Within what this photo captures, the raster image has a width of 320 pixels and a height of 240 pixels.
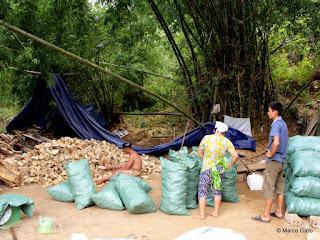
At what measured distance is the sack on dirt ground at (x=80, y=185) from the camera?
3652mm

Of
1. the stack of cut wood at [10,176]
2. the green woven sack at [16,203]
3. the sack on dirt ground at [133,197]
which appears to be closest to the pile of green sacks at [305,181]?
the sack on dirt ground at [133,197]

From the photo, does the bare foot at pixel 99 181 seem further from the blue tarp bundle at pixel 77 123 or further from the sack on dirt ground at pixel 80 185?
the blue tarp bundle at pixel 77 123

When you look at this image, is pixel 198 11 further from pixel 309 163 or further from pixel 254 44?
pixel 309 163

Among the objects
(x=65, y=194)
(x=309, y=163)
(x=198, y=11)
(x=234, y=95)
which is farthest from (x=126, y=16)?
(x=309, y=163)

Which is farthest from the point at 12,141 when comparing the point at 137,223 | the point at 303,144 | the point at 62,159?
the point at 303,144

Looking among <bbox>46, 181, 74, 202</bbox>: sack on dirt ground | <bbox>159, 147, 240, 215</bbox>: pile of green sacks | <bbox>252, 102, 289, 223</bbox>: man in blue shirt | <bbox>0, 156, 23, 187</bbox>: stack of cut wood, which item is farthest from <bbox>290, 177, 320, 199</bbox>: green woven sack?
<bbox>0, 156, 23, 187</bbox>: stack of cut wood

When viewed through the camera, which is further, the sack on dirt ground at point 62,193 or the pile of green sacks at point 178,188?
the sack on dirt ground at point 62,193

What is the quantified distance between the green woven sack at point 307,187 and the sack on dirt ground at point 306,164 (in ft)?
0.18

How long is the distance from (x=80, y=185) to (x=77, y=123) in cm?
308

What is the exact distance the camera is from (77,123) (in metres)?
6.60

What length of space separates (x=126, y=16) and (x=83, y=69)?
199 cm

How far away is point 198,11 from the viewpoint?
6328 mm

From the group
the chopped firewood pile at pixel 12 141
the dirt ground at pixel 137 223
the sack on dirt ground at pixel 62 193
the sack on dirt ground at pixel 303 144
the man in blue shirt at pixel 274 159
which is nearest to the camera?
the dirt ground at pixel 137 223

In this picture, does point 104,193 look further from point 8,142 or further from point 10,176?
point 8,142
